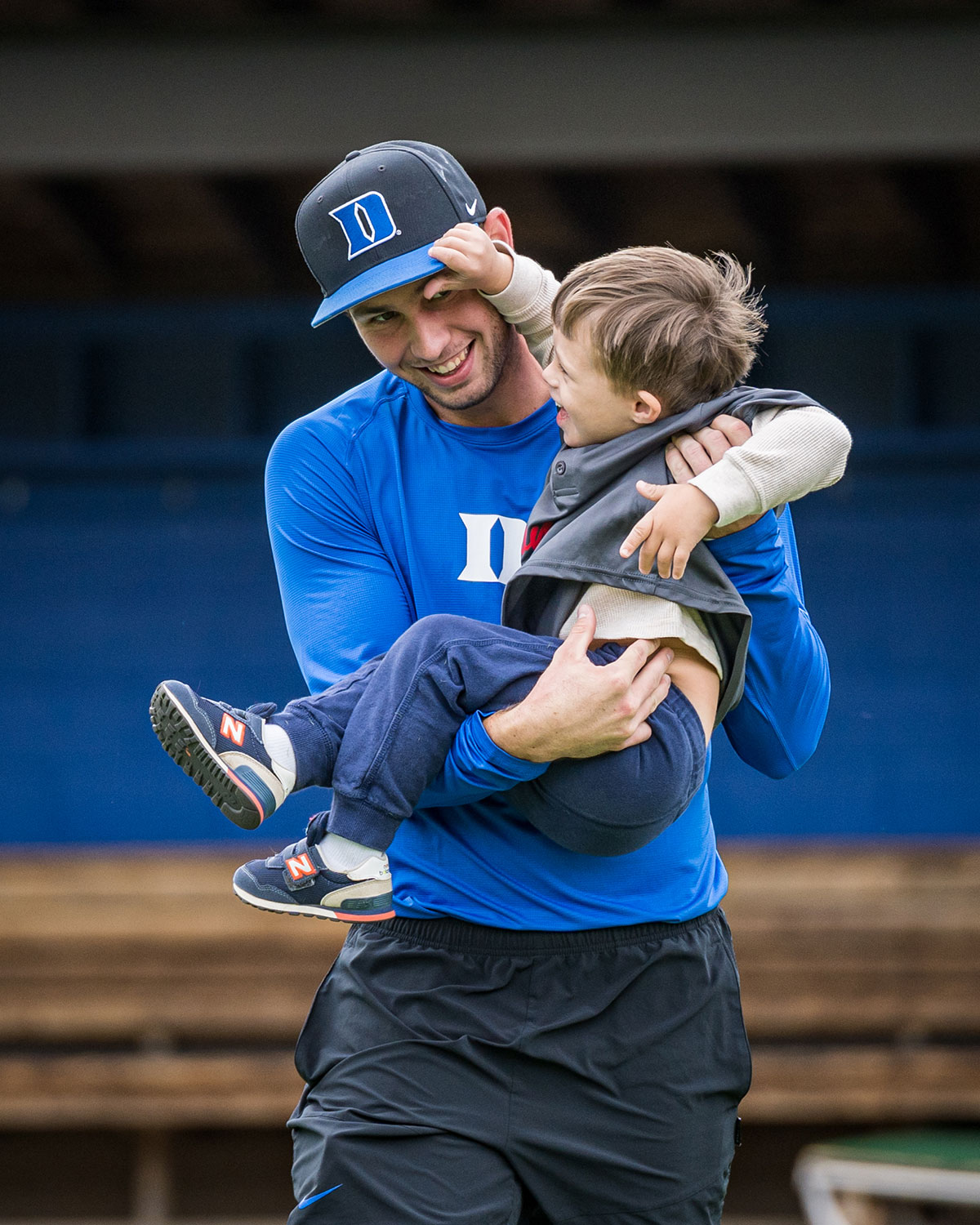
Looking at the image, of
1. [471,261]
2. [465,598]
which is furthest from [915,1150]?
[471,261]

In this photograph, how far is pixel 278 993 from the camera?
14.9 feet

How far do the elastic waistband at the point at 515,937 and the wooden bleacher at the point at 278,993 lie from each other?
9.24ft

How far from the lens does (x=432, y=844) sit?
1.73 metres

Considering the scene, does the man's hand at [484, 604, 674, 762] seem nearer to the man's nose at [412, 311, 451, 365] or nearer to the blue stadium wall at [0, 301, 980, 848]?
the man's nose at [412, 311, 451, 365]

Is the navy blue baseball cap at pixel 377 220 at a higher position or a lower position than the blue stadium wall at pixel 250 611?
higher

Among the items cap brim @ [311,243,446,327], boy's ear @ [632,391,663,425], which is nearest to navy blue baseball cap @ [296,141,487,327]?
cap brim @ [311,243,446,327]

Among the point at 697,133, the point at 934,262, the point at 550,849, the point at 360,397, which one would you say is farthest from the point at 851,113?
the point at 550,849

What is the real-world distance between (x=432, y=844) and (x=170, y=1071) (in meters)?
3.11

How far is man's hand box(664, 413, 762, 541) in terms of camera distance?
1622mm

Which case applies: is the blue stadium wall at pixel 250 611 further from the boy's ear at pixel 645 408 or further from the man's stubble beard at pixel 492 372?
the boy's ear at pixel 645 408

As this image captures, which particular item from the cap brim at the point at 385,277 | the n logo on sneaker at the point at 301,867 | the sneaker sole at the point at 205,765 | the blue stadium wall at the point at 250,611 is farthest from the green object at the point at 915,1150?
the cap brim at the point at 385,277

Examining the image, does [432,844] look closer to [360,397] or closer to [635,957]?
[635,957]

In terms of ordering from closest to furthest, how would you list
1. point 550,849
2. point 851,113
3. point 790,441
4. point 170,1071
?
point 790,441, point 550,849, point 851,113, point 170,1071

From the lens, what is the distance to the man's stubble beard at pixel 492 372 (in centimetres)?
176
